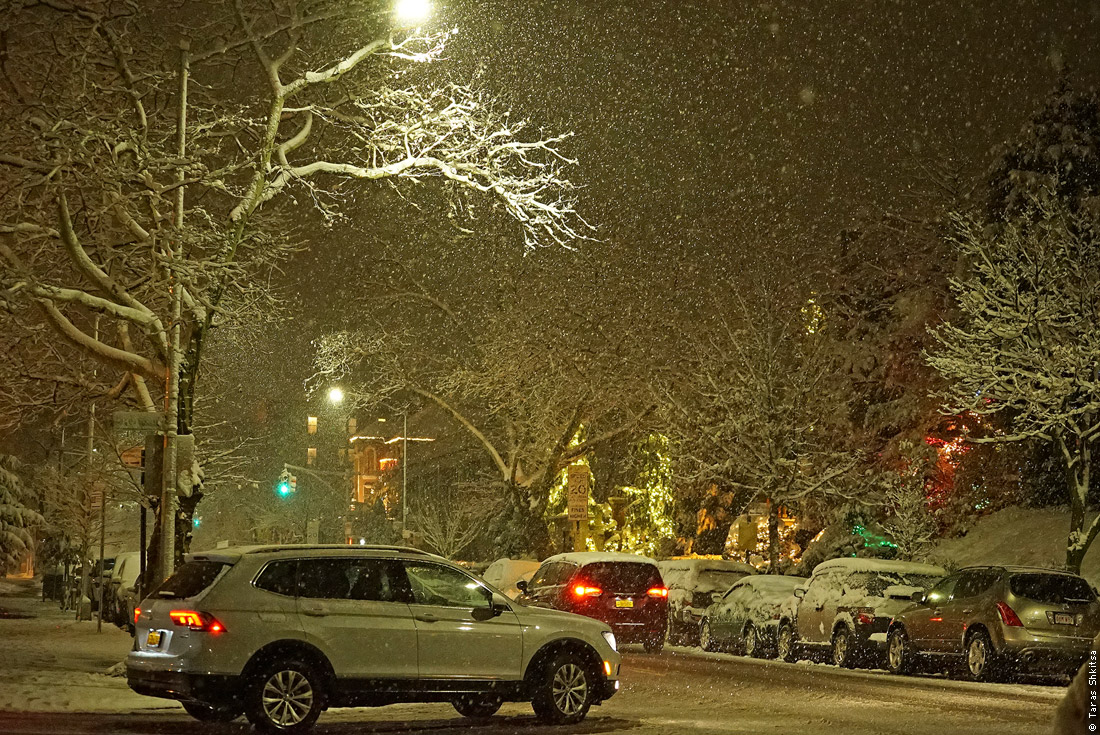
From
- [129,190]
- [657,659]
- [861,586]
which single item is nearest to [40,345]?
[129,190]

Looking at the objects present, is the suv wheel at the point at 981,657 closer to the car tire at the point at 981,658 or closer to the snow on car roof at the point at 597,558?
the car tire at the point at 981,658

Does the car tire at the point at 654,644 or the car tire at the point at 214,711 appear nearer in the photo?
the car tire at the point at 214,711

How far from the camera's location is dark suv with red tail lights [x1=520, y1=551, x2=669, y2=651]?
76.2 ft

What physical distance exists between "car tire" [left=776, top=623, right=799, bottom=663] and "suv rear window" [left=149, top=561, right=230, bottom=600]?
13625 mm

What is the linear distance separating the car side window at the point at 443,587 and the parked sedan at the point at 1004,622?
9.13 metres

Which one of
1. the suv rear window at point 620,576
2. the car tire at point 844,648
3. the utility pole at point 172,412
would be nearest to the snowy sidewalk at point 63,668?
the utility pole at point 172,412

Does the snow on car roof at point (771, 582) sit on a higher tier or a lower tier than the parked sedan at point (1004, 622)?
higher

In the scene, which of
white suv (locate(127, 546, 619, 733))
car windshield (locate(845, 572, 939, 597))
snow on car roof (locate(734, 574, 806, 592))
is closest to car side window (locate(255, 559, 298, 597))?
white suv (locate(127, 546, 619, 733))

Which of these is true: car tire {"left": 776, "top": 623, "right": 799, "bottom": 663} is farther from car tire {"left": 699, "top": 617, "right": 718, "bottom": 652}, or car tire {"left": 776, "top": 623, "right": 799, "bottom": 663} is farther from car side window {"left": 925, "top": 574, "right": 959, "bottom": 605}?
car side window {"left": 925, "top": 574, "right": 959, "bottom": 605}

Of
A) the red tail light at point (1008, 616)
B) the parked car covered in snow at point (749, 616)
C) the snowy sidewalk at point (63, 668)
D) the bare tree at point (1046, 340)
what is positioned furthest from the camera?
the bare tree at point (1046, 340)

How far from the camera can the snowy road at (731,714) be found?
39.5 ft

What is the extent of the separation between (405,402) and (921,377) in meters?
18.4

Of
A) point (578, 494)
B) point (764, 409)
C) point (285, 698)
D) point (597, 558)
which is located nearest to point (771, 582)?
point (597, 558)

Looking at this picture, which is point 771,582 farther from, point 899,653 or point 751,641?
point 899,653
